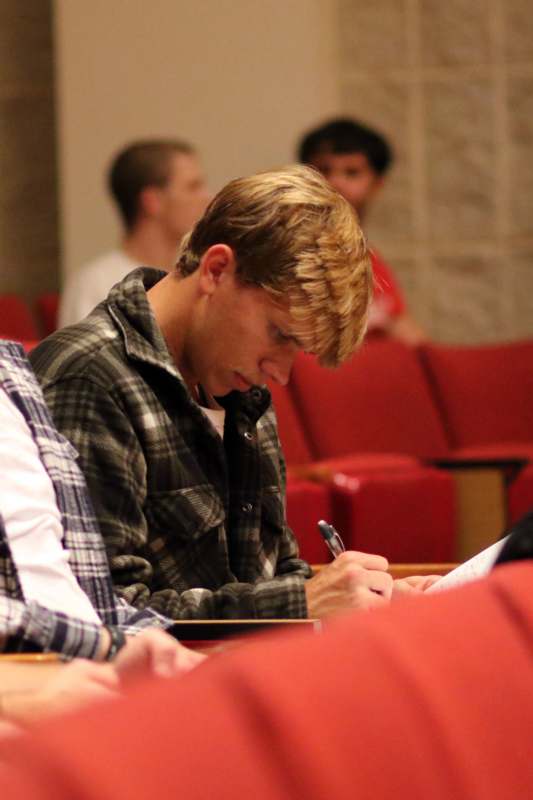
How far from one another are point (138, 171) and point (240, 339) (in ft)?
7.43

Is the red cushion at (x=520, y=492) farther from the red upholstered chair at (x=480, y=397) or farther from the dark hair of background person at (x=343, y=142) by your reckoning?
the dark hair of background person at (x=343, y=142)

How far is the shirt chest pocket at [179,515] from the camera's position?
1.55 metres

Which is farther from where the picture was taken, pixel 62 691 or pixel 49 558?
pixel 49 558

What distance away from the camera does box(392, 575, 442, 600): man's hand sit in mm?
1528

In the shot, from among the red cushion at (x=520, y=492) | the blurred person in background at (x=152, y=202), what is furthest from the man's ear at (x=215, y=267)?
the blurred person in background at (x=152, y=202)

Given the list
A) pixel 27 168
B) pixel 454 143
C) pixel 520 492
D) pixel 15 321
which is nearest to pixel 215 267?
pixel 520 492

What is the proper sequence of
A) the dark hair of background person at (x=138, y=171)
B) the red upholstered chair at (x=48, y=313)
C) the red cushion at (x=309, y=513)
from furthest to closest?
1. the red upholstered chair at (x=48, y=313)
2. the dark hair of background person at (x=138, y=171)
3. the red cushion at (x=309, y=513)

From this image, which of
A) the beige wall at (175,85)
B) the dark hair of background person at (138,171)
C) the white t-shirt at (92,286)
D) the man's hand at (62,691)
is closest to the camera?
the man's hand at (62,691)

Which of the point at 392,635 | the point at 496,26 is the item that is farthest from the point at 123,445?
the point at 496,26

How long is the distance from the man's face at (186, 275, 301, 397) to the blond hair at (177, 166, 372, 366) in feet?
0.07

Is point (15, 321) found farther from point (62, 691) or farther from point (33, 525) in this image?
point (62, 691)

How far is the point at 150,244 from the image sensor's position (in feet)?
12.1

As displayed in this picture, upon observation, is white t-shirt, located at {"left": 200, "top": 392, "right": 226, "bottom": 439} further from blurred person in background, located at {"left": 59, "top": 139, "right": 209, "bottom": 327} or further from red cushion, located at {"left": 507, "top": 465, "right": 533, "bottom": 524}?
blurred person in background, located at {"left": 59, "top": 139, "right": 209, "bottom": 327}

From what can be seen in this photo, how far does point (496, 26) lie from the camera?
5.10 metres
